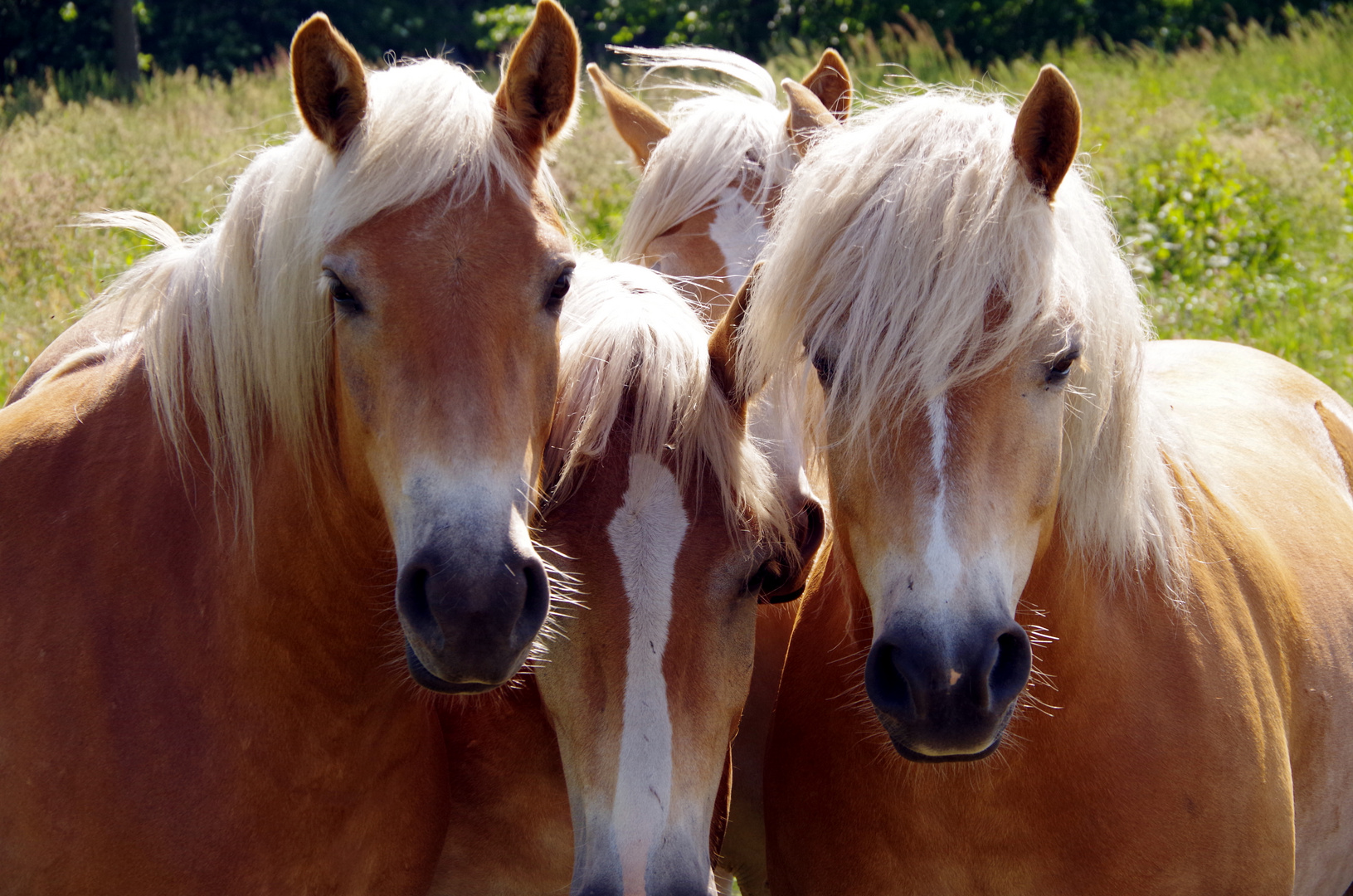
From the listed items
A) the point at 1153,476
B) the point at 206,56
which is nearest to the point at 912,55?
the point at 206,56

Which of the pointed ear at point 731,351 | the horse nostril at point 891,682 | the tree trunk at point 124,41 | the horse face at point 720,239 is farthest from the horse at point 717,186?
the tree trunk at point 124,41

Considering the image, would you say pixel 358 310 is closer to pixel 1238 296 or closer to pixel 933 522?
pixel 933 522

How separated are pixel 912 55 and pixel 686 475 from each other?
13287mm

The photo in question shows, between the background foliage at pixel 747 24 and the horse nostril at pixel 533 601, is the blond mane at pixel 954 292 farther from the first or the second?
the background foliage at pixel 747 24

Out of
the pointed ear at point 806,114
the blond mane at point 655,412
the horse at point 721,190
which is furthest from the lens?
the horse at point 721,190

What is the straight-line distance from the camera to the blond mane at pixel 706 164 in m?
3.65

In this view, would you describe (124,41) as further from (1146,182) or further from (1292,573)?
(1292,573)

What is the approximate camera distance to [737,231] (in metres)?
3.62

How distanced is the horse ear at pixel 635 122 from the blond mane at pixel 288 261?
1.91m

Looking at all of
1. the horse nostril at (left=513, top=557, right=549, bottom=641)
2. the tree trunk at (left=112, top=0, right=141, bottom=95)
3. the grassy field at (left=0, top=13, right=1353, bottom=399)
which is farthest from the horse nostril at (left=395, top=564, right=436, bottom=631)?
the tree trunk at (left=112, top=0, right=141, bottom=95)

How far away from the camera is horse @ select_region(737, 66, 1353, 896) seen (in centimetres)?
184

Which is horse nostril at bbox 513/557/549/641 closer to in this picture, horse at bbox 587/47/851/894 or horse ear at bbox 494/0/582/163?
horse ear at bbox 494/0/582/163

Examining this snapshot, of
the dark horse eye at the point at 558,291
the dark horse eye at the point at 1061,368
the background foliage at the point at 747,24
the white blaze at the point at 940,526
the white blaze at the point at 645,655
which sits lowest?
the background foliage at the point at 747,24

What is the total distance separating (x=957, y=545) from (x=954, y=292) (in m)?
0.44
